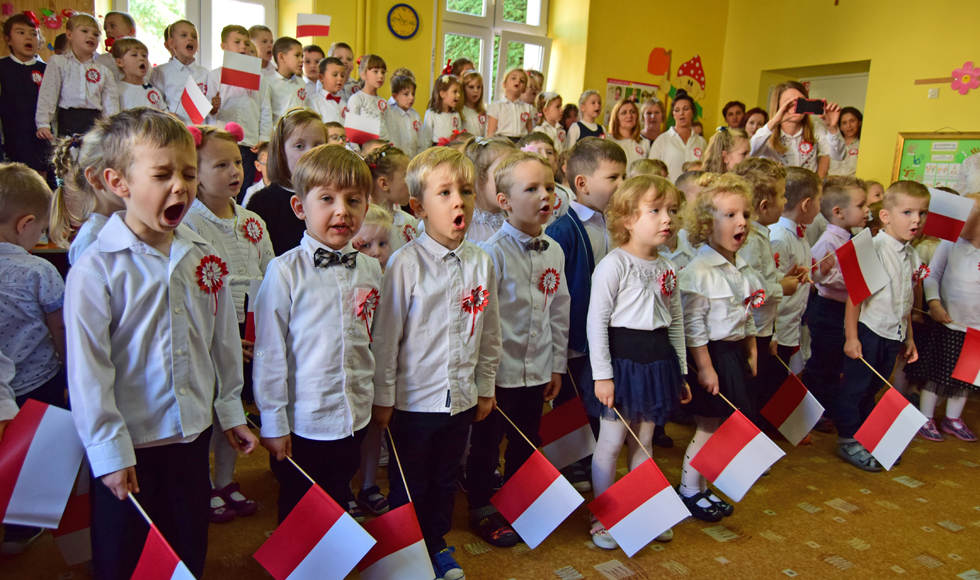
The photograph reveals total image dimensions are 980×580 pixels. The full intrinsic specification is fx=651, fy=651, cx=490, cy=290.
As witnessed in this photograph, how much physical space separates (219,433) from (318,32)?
3305 mm

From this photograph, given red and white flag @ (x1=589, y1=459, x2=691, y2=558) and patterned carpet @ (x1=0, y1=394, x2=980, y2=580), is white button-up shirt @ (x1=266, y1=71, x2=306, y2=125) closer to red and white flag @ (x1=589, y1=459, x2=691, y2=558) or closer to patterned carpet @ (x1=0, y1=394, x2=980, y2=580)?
patterned carpet @ (x1=0, y1=394, x2=980, y2=580)

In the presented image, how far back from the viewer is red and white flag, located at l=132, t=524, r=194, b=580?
115 cm

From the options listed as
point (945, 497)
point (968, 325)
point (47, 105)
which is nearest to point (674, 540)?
point (945, 497)

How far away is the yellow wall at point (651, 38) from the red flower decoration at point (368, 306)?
6.55 meters

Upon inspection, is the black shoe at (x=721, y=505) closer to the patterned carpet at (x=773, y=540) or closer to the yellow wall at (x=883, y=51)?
the patterned carpet at (x=773, y=540)

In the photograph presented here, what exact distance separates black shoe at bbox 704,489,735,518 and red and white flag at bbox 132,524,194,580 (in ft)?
5.28

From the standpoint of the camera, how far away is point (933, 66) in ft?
20.1

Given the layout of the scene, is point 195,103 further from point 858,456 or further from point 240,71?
point 858,456

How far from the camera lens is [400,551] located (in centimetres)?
151

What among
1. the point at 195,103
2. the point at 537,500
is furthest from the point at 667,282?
the point at 195,103

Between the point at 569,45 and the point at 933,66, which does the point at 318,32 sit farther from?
the point at 933,66

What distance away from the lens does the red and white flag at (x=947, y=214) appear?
2.72m

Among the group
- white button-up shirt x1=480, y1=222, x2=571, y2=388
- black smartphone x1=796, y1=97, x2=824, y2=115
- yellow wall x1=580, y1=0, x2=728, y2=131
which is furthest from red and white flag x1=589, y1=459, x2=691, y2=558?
yellow wall x1=580, y1=0, x2=728, y2=131

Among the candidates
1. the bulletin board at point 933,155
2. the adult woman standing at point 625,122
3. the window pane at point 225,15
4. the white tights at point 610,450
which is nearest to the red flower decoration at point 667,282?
the white tights at point 610,450
